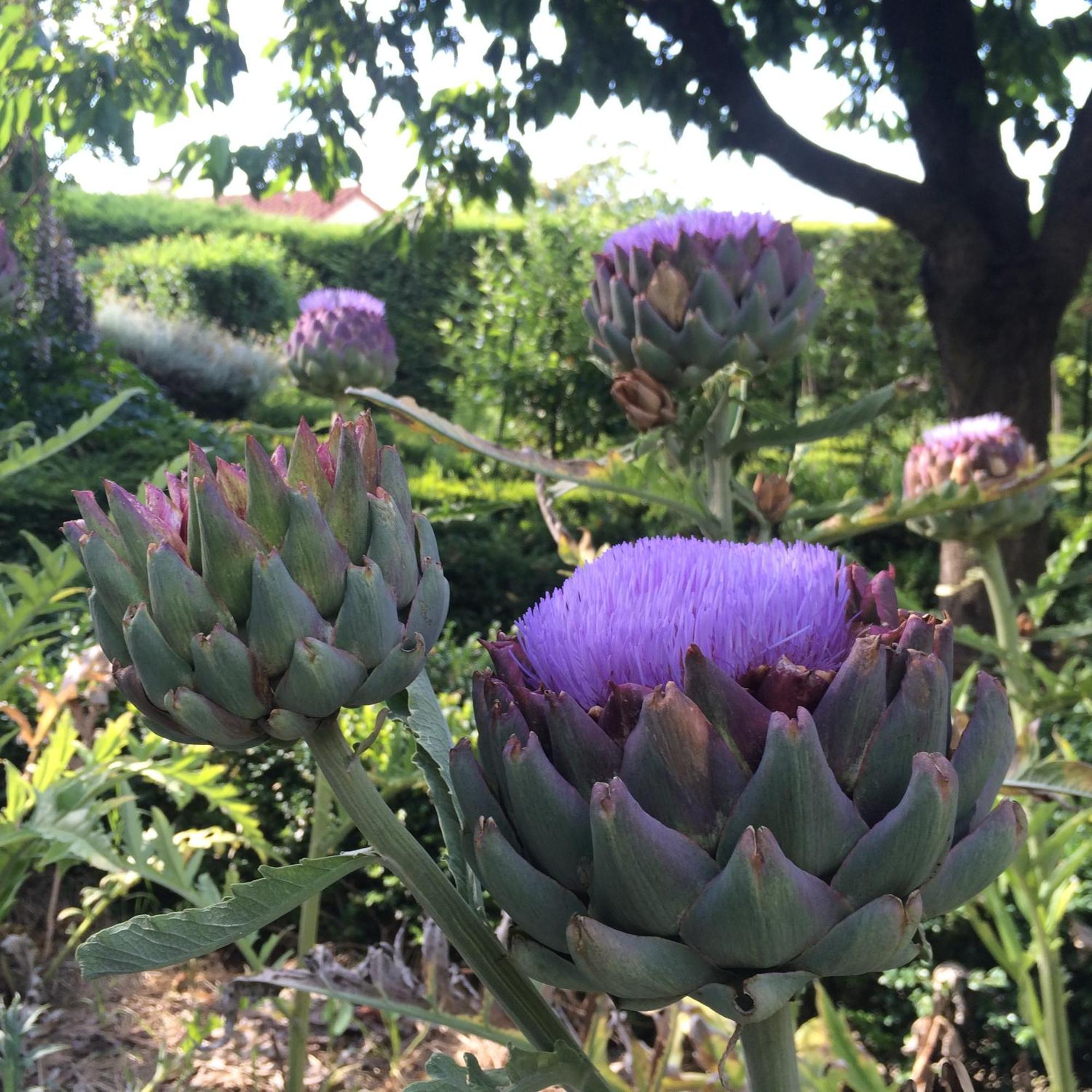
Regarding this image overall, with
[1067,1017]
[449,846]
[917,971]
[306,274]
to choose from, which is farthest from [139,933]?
[306,274]

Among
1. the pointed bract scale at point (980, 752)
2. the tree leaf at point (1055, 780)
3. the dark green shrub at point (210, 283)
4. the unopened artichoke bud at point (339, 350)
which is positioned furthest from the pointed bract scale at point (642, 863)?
the dark green shrub at point (210, 283)

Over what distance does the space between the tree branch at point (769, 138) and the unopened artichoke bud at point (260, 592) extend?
2.41m

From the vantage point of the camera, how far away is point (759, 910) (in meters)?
0.33

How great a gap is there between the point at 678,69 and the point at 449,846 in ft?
8.69

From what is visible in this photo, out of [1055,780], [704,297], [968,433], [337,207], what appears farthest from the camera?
[337,207]

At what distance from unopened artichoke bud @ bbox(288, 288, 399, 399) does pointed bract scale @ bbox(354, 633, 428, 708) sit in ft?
4.97

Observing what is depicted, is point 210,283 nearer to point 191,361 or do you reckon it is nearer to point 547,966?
point 191,361

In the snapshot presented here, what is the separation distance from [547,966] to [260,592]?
0.18m

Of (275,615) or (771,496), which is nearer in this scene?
(275,615)

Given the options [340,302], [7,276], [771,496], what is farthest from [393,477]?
[7,276]

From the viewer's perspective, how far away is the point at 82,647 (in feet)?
6.32

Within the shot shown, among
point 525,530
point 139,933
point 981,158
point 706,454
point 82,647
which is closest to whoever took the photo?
point 139,933

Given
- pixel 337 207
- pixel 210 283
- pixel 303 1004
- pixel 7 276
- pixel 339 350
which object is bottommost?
pixel 303 1004

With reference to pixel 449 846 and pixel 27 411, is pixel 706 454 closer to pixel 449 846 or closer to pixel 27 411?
pixel 449 846
